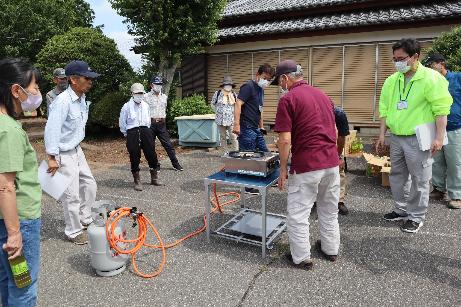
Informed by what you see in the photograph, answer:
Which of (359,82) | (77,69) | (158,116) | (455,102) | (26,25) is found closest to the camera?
(77,69)

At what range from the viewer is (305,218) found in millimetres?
3717

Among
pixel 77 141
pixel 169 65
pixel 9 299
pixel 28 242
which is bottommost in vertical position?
pixel 9 299

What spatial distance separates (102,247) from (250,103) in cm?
331

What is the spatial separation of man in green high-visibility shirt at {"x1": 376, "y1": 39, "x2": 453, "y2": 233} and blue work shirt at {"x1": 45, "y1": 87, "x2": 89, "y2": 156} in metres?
3.89

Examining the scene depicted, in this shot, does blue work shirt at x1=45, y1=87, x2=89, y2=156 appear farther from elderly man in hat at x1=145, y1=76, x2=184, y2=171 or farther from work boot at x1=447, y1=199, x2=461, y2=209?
work boot at x1=447, y1=199, x2=461, y2=209

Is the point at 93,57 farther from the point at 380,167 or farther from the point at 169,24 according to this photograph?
the point at 380,167

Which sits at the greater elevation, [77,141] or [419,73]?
[419,73]

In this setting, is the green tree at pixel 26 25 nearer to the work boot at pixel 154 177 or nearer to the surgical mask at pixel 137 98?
the surgical mask at pixel 137 98

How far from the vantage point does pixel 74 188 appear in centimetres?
443

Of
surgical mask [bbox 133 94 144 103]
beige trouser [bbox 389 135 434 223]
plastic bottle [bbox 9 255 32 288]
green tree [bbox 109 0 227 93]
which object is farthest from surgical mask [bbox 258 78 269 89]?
green tree [bbox 109 0 227 93]

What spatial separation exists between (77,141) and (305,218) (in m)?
2.84

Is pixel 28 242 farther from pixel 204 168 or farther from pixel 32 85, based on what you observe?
pixel 204 168

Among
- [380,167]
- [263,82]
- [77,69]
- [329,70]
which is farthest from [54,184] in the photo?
[329,70]

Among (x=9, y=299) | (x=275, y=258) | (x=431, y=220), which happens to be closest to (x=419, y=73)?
(x=431, y=220)
